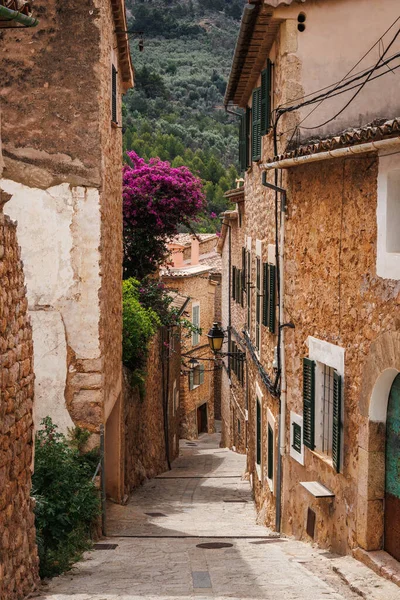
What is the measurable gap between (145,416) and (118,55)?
29.3 feet

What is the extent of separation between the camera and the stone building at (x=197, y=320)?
32219 mm

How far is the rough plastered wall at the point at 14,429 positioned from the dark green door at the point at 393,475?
339 cm

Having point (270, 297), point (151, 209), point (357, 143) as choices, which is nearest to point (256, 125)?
point (270, 297)

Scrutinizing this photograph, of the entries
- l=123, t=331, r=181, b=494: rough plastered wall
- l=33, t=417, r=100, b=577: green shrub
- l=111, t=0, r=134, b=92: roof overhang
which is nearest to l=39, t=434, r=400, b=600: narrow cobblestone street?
l=33, t=417, r=100, b=577: green shrub

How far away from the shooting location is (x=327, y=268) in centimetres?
988

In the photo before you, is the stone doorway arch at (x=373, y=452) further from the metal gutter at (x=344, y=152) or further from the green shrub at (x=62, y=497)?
the green shrub at (x=62, y=497)

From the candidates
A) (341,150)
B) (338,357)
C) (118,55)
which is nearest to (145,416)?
(118,55)

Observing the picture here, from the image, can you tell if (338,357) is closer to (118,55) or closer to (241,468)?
(118,55)

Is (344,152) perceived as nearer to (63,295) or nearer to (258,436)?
(63,295)

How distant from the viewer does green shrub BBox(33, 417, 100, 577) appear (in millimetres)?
9625

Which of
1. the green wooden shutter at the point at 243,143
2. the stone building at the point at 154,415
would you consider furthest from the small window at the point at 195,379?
the green wooden shutter at the point at 243,143

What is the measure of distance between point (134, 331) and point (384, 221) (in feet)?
31.2

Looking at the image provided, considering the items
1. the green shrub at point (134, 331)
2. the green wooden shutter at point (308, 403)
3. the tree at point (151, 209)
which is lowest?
the green wooden shutter at point (308, 403)

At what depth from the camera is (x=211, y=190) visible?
57.0 meters
